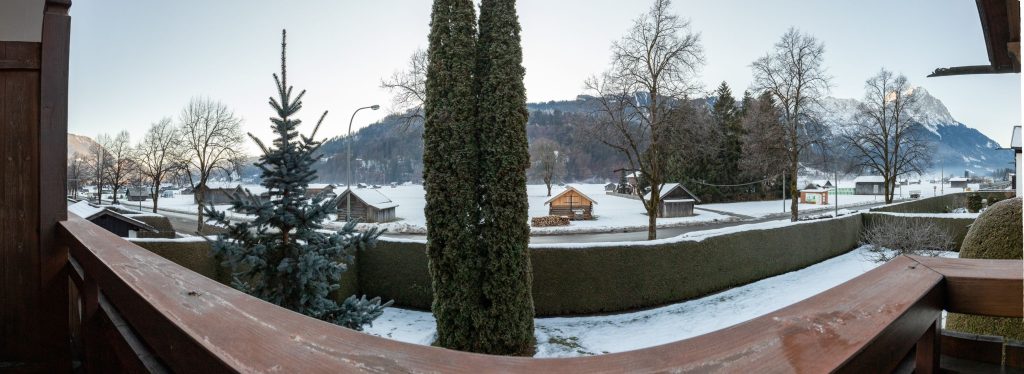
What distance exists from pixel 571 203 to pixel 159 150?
18337 mm

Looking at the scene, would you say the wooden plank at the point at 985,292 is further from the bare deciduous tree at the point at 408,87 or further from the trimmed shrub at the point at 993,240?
the bare deciduous tree at the point at 408,87

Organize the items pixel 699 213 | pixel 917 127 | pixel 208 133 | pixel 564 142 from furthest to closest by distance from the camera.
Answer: pixel 564 142 → pixel 699 213 → pixel 917 127 → pixel 208 133

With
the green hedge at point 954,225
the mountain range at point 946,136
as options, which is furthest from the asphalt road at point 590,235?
the green hedge at point 954,225

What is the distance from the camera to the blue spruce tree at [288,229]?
3984 mm

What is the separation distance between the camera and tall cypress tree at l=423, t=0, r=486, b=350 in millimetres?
6047

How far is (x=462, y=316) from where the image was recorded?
5.99 metres

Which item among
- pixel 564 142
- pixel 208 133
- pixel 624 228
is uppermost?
pixel 564 142

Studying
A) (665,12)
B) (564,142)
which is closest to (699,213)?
(665,12)

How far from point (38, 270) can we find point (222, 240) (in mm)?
2233

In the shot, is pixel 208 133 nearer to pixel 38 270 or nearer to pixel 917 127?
pixel 38 270

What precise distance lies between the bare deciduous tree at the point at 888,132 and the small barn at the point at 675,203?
847 cm

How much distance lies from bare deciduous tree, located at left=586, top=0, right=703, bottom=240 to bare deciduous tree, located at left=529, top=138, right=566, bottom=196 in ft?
93.6

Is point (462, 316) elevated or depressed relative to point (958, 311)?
depressed

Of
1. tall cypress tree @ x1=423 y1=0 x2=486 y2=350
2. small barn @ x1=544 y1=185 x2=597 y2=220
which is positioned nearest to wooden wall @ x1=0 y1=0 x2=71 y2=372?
tall cypress tree @ x1=423 y1=0 x2=486 y2=350
